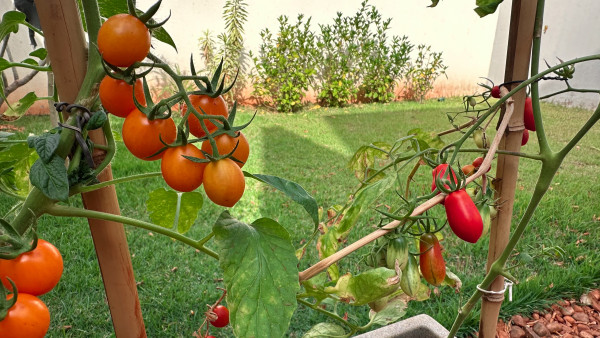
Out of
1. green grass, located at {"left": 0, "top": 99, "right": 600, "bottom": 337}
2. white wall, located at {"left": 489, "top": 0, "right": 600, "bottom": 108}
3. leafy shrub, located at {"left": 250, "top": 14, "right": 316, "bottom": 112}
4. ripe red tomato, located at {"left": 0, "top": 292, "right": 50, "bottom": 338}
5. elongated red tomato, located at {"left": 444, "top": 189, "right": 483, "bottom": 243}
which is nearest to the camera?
ripe red tomato, located at {"left": 0, "top": 292, "right": 50, "bottom": 338}

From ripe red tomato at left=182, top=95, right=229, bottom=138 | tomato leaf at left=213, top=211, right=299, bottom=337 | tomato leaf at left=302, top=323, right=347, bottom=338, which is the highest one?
ripe red tomato at left=182, top=95, right=229, bottom=138

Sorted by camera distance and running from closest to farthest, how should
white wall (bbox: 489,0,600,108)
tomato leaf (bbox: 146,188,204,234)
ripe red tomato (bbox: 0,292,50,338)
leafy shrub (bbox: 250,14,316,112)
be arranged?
ripe red tomato (bbox: 0,292,50,338) < tomato leaf (bbox: 146,188,204,234) < white wall (bbox: 489,0,600,108) < leafy shrub (bbox: 250,14,316,112)

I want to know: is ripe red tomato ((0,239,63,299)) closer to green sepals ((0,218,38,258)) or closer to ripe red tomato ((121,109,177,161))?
green sepals ((0,218,38,258))

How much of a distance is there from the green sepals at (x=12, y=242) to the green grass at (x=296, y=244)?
65 cm

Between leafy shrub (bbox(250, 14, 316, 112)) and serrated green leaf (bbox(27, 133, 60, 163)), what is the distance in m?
4.67

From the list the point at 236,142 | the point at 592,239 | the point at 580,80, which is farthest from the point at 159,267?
the point at 580,80

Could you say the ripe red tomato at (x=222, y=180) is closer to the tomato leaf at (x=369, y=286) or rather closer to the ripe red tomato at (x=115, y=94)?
the ripe red tomato at (x=115, y=94)

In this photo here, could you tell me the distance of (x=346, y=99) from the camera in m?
5.39

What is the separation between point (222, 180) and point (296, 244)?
1628mm

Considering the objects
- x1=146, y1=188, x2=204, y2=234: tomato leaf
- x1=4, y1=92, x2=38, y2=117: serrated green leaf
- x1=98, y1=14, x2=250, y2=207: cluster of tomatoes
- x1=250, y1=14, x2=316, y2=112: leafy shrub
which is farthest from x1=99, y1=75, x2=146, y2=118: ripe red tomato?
x1=250, y1=14, x2=316, y2=112: leafy shrub

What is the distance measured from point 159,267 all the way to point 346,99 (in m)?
3.96

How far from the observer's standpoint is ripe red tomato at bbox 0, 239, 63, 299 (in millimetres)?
373

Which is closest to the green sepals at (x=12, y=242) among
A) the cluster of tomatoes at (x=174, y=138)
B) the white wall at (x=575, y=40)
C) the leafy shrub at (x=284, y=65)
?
the cluster of tomatoes at (x=174, y=138)

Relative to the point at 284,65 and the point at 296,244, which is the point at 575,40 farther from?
the point at 296,244
